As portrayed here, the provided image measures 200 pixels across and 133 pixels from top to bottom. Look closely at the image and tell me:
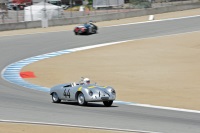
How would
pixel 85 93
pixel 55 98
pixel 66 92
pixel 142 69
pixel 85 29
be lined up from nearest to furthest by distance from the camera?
pixel 85 93 < pixel 66 92 < pixel 55 98 < pixel 142 69 < pixel 85 29

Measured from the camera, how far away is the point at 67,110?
675 inches

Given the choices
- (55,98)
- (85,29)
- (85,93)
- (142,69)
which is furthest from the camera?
(85,29)

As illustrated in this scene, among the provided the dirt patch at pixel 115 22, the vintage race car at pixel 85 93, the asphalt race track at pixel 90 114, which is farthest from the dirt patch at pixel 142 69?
the dirt patch at pixel 115 22

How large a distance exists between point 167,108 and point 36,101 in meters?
4.65

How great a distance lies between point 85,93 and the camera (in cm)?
1802

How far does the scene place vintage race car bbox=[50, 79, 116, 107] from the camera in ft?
58.8

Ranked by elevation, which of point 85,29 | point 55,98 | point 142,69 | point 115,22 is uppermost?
point 55,98

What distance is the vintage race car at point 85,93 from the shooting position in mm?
17922

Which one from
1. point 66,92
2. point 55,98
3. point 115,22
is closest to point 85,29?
point 115,22

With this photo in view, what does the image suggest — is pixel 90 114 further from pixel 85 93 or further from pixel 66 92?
pixel 66 92

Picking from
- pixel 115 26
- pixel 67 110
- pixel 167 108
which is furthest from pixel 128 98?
pixel 115 26

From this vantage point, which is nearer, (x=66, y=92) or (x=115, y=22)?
(x=66, y=92)

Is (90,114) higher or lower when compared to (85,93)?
lower

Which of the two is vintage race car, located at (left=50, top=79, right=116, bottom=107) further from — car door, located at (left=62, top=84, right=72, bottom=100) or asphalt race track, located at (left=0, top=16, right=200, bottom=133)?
asphalt race track, located at (left=0, top=16, right=200, bottom=133)
